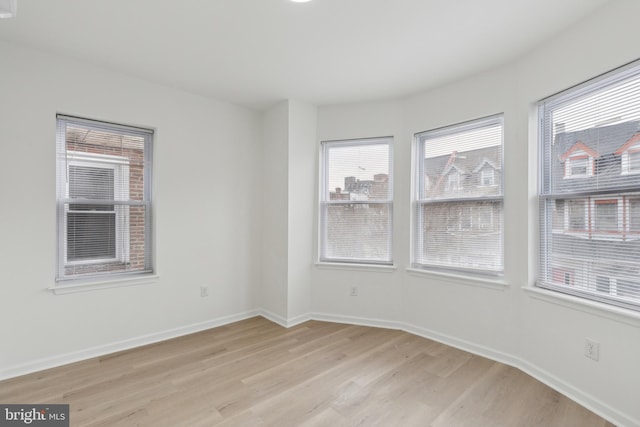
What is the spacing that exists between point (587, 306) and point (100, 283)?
3970mm

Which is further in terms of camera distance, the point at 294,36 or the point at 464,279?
the point at 464,279

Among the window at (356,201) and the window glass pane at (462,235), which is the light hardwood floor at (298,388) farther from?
the window at (356,201)

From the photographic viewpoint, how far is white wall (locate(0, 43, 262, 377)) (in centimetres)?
246

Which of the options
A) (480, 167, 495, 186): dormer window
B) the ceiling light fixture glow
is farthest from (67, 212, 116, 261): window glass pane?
(480, 167, 495, 186): dormer window

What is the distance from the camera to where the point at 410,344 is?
3.10 m

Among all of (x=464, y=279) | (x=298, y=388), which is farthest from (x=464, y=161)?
(x=298, y=388)

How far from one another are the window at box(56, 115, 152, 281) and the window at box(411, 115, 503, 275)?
297 centimetres

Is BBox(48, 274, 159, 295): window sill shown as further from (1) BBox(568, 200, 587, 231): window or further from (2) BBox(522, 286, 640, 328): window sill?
(1) BBox(568, 200, 587, 231): window

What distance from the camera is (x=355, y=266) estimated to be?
3682mm

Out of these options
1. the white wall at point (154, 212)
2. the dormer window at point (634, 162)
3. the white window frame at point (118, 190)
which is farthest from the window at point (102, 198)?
the dormer window at point (634, 162)

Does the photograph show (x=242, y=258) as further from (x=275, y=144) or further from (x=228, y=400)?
(x=228, y=400)

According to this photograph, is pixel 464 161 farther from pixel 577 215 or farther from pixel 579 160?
pixel 577 215

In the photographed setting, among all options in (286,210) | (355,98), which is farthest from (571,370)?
(355,98)

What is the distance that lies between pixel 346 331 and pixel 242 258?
155 centimetres
